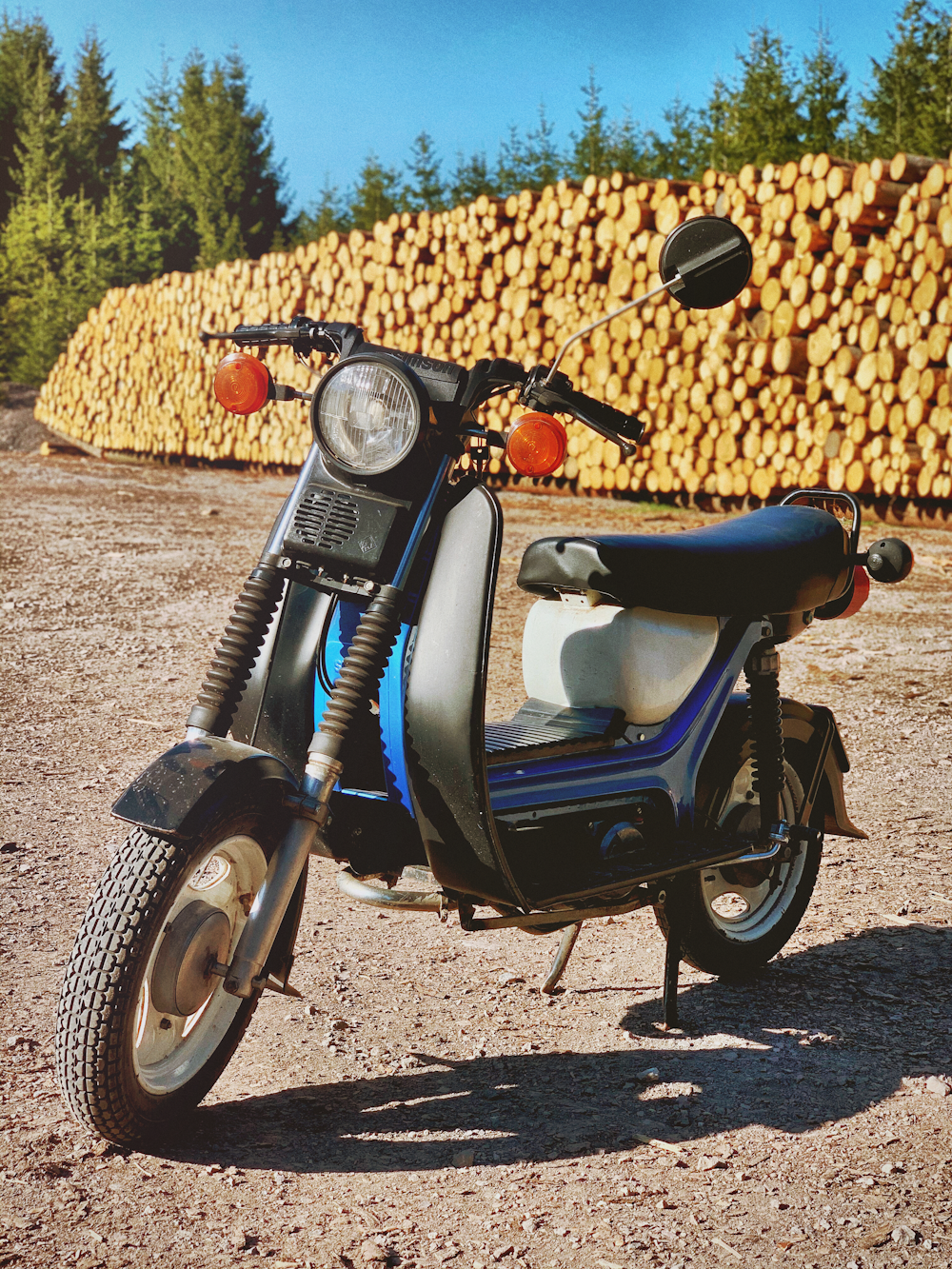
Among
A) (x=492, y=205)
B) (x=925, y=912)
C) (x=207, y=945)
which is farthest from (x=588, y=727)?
(x=492, y=205)

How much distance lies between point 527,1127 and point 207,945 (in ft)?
1.96

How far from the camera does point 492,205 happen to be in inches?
428

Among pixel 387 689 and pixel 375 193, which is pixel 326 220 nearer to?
pixel 375 193

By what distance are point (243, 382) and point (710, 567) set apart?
91 cm

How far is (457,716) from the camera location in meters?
1.92

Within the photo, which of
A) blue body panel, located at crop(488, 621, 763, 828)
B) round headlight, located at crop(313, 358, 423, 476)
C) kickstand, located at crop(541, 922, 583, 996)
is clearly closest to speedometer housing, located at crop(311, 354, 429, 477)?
round headlight, located at crop(313, 358, 423, 476)

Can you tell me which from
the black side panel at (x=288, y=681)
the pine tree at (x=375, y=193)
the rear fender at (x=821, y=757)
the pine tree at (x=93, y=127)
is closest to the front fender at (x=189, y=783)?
the black side panel at (x=288, y=681)

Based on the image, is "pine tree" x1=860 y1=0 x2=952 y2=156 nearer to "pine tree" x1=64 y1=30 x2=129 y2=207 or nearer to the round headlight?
the round headlight

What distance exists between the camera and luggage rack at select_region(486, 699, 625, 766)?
7.05ft

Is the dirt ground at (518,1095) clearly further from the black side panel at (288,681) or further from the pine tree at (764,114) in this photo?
the pine tree at (764,114)

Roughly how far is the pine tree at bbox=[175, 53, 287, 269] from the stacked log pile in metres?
22.9

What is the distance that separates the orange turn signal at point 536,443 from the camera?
1.96 metres

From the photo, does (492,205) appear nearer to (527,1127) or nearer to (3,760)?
(3,760)

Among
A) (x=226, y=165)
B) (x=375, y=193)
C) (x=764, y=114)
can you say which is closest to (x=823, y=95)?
(x=764, y=114)
